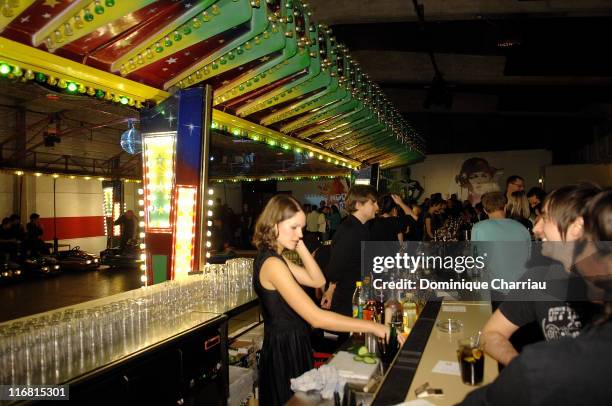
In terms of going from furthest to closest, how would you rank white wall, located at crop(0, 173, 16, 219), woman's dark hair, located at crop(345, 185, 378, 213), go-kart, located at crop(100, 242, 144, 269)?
white wall, located at crop(0, 173, 16, 219) → go-kart, located at crop(100, 242, 144, 269) → woman's dark hair, located at crop(345, 185, 378, 213)

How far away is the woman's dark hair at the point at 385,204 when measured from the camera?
648 centimetres

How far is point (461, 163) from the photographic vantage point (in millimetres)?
14398

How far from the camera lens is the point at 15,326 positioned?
224 centimetres

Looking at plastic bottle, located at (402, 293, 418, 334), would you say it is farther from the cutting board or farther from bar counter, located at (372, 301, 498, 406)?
the cutting board

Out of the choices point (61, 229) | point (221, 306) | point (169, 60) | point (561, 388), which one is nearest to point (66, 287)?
point (61, 229)

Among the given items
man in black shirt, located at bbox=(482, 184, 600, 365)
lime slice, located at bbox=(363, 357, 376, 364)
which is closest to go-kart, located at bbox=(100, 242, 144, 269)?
lime slice, located at bbox=(363, 357, 376, 364)

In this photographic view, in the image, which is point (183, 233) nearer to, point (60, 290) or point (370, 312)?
point (370, 312)

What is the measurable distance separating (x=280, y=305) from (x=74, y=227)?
14923 mm

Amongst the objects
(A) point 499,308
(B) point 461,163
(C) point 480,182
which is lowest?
(A) point 499,308

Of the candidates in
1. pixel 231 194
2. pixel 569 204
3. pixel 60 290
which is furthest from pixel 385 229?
pixel 231 194

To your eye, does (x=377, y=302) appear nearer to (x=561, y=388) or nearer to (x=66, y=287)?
(x=561, y=388)

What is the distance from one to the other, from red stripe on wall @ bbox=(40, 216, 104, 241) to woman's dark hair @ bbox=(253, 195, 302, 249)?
45.9 ft

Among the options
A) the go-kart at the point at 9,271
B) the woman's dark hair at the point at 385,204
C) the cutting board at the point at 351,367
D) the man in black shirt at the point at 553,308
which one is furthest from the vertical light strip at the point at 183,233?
the go-kart at the point at 9,271

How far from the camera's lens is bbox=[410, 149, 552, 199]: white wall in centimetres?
1371
